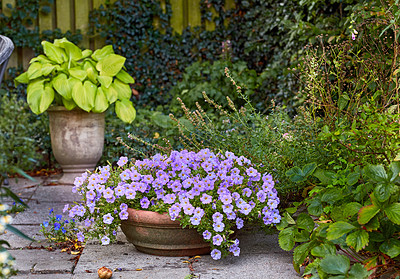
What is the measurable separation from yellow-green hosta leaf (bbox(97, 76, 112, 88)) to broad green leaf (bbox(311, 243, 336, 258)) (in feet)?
8.07

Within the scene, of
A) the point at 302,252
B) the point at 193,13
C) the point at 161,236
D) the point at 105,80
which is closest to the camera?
the point at 302,252

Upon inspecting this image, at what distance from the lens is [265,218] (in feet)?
7.11

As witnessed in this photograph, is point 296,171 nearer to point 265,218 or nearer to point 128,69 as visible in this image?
point 265,218

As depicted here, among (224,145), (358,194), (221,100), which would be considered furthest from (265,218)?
(221,100)

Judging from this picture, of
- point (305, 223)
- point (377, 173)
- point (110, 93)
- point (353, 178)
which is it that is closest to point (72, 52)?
point (110, 93)

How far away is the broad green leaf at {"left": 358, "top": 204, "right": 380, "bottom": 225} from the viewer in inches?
68.5

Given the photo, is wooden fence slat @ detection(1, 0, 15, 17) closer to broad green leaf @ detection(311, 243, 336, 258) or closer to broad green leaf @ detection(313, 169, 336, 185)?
broad green leaf @ detection(313, 169, 336, 185)

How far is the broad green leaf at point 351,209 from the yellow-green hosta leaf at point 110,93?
2.46m

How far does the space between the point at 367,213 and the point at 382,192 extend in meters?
0.09

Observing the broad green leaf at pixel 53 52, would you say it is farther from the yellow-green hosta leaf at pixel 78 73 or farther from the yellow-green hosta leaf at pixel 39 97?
the yellow-green hosta leaf at pixel 39 97

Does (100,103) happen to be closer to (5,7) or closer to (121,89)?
(121,89)

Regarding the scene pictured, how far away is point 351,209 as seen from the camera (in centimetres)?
188

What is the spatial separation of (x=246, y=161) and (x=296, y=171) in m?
0.24

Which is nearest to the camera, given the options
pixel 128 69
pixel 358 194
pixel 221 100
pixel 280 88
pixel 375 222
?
pixel 375 222
